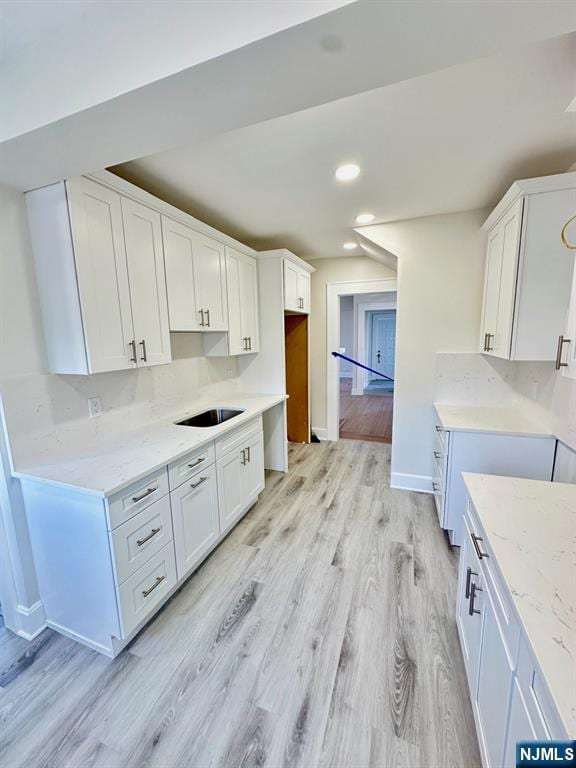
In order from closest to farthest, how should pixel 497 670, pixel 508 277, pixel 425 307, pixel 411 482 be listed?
pixel 497 670 < pixel 508 277 < pixel 425 307 < pixel 411 482

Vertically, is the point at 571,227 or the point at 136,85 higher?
the point at 136,85

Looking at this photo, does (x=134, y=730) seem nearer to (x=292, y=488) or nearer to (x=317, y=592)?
(x=317, y=592)

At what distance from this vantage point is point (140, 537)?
1.60m

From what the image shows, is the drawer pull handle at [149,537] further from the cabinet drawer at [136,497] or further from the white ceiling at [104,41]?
the white ceiling at [104,41]

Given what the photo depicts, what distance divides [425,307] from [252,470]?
2177mm

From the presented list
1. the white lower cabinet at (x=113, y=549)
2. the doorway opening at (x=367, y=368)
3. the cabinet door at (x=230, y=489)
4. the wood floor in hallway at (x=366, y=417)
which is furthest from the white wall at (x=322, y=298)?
the white lower cabinet at (x=113, y=549)

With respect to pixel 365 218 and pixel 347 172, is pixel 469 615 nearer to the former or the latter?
pixel 347 172

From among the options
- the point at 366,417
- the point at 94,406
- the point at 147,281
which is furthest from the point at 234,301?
the point at 366,417

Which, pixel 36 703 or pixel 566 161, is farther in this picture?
pixel 566 161

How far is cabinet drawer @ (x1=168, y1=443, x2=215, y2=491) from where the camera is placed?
5.95 feet

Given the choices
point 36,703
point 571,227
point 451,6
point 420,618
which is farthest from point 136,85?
point 420,618

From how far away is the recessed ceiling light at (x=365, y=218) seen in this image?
274 centimetres

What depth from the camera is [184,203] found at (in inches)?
97.7

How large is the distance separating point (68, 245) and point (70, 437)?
3.41ft
